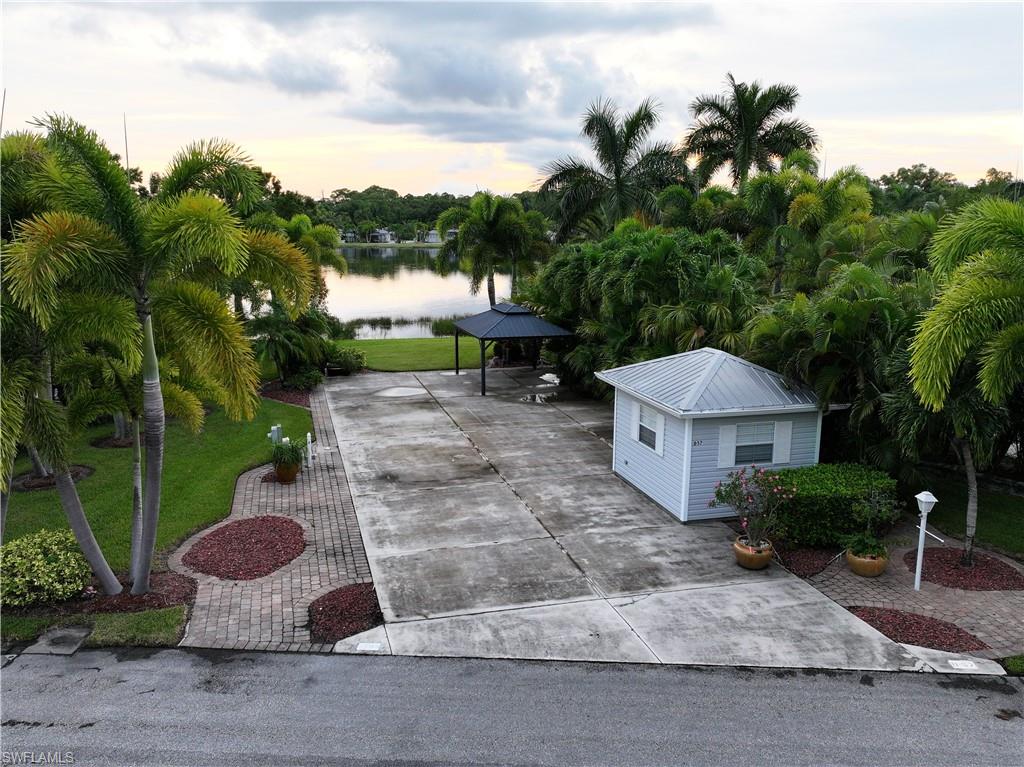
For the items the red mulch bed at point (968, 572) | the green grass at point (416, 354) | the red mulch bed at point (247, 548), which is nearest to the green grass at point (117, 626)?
the red mulch bed at point (247, 548)

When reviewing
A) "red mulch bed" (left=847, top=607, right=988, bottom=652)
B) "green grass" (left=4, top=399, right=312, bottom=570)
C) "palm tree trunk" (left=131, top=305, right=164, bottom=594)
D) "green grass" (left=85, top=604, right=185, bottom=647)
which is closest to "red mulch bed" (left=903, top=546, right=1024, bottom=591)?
"red mulch bed" (left=847, top=607, right=988, bottom=652)

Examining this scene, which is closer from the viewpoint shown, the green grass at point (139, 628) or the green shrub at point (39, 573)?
the green grass at point (139, 628)

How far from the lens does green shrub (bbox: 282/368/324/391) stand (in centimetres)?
2264

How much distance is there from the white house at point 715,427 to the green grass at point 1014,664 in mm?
4647

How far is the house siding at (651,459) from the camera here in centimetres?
Result: 1198

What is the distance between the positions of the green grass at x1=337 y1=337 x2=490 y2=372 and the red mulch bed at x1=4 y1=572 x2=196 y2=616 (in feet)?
57.4

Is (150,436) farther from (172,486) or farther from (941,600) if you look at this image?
(941,600)

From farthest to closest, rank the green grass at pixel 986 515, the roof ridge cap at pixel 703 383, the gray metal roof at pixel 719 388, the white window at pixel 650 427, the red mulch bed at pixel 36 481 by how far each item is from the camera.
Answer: the red mulch bed at pixel 36 481
the white window at pixel 650 427
the gray metal roof at pixel 719 388
the roof ridge cap at pixel 703 383
the green grass at pixel 986 515

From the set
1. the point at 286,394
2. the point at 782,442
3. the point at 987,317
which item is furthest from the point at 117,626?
the point at 286,394

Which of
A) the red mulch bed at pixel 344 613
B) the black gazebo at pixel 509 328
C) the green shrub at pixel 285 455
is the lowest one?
the red mulch bed at pixel 344 613

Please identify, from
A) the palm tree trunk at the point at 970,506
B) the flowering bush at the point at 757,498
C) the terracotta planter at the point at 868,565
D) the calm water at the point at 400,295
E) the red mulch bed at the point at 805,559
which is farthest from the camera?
the calm water at the point at 400,295

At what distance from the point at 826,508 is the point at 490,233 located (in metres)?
21.2

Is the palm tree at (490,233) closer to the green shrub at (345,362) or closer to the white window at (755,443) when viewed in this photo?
the green shrub at (345,362)

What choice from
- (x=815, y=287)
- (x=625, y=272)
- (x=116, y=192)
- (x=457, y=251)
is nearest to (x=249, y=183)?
(x=116, y=192)
